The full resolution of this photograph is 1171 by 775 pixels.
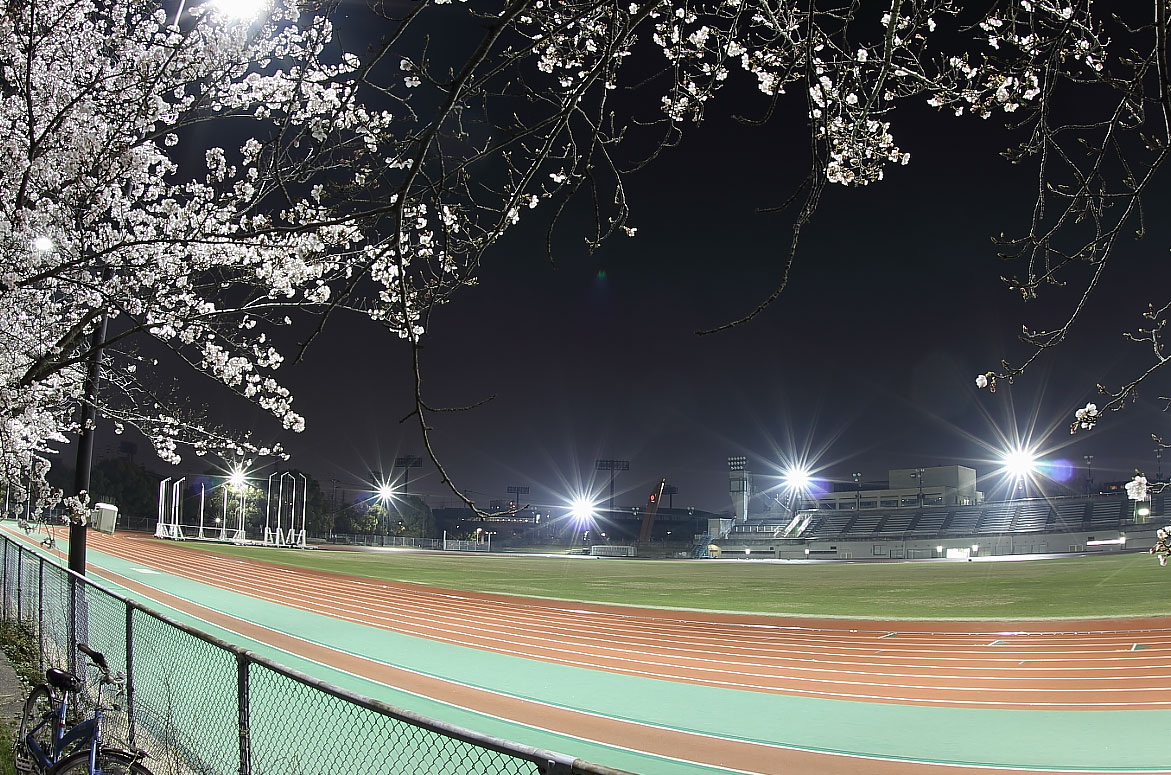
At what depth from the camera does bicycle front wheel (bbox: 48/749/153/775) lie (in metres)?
4.31

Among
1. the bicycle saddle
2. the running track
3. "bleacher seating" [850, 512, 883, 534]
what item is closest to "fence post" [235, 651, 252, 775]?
the bicycle saddle

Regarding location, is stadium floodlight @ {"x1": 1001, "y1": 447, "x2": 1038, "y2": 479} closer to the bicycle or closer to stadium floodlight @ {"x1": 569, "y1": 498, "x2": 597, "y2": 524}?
stadium floodlight @ {"x1": 569, "y1": 498, "x2": 597, "y2": 524}

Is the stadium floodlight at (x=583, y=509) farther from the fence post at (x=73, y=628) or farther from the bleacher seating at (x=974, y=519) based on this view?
the fence post at (x=73, y=628)

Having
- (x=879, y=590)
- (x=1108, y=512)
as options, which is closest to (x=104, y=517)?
(x=879, y=590)

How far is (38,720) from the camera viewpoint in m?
5.62

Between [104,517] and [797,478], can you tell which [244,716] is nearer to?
[104,517]

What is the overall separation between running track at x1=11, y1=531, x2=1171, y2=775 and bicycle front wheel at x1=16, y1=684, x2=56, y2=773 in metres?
5.00

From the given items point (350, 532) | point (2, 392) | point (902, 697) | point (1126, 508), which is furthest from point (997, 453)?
point (2, 392)

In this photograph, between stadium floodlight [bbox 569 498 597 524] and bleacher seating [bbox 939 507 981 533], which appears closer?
bleacher seating [bbox 939 507 981 533]

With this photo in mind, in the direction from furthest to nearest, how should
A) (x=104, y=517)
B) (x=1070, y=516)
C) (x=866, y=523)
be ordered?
(x=866, y=523), (x=1070, y=516), (x=104, y=517)

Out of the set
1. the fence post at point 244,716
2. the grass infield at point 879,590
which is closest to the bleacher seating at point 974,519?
the grass infield at point 879,590

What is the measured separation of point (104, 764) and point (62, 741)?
1.16 feet

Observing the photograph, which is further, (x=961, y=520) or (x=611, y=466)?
(x=611, y=466)

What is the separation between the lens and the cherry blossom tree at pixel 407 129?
9.89ft
